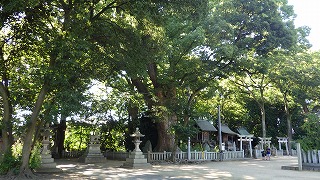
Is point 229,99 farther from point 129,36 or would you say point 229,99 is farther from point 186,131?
point 129,36

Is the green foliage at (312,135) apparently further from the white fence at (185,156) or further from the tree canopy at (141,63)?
the white fence at (185,156)

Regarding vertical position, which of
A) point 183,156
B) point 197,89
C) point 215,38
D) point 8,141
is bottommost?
point 183,156

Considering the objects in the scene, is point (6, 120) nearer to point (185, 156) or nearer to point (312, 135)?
point (185, 156)

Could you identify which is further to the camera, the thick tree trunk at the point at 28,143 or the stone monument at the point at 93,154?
the stone monument at the point at 93,154

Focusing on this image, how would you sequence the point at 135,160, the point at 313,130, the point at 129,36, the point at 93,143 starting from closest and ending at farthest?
1. the point at 129,36
2. the point at 313,130
3. the point at 135,160
4. the point at 93,143

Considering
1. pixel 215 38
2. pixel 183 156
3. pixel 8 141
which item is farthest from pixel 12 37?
pixel 183 156

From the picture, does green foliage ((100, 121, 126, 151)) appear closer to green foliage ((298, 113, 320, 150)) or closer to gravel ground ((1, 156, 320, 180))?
gravel ground ((1, 156, 320, 180))

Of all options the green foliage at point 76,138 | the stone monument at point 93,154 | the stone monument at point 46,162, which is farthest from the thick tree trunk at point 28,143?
the green foliage at point 76,138

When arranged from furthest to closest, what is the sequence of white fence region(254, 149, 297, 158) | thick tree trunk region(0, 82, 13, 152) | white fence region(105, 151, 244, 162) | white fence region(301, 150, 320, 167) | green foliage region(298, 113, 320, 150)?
white fence region(254, 149, 297, 158)
white fence region(105, 151, 244, 162)
green foliage region(298, 113, 320, 150)
white fence region(301, 150, 320, 167)
thick tree trunk region(0, 82, 13, 152)

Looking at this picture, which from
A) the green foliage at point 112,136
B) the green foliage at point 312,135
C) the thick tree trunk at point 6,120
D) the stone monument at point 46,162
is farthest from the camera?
the green foliage at point 112,136

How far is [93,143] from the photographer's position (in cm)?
2014

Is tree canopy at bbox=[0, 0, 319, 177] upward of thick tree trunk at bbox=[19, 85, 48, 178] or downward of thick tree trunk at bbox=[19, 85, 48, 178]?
upward

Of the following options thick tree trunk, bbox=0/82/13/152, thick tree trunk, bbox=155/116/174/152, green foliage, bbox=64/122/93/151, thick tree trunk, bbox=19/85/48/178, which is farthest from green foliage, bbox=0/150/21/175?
green foliage, bbox=64/122/93/151

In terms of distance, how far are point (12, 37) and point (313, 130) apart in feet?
47.0
